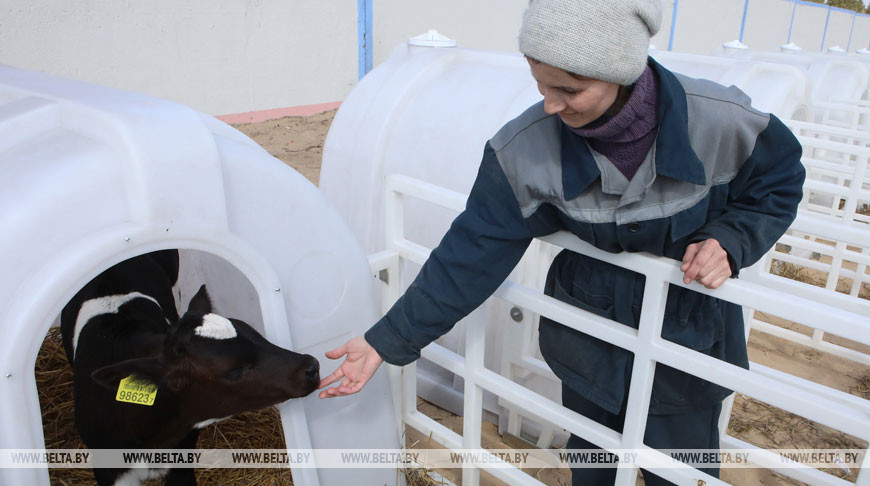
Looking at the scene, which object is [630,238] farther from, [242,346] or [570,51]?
[242,346]

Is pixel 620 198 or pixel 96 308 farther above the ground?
pixel 620 198

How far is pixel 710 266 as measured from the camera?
1473 millimetres

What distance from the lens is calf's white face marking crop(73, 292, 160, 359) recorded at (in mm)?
2539

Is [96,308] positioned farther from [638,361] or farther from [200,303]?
[638,361]

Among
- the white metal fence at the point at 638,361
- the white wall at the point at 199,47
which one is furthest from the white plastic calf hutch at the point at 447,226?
the white wall at the point at 199,47

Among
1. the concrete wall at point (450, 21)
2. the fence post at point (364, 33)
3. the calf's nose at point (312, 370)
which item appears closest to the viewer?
the calf's nose at point (312, 370)

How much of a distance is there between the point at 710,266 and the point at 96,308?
217cm

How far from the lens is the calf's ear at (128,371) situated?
1.83 meters

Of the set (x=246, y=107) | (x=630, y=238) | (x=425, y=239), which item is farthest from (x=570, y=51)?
(x=246, y=107)

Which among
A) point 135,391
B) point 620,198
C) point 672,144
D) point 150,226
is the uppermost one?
point 672,144

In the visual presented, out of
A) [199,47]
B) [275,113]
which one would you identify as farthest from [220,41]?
[275,113]

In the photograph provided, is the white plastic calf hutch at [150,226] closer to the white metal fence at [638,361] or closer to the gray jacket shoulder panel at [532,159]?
the white metal fence at [638,361]

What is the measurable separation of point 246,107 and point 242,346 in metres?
6.81

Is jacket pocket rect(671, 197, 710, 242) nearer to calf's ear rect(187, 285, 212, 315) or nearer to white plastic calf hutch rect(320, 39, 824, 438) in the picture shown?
white plastic calf hutch rect(320, 39, 824, 438)
